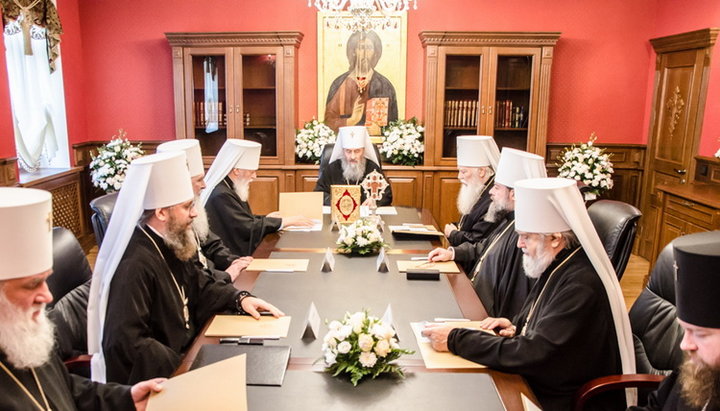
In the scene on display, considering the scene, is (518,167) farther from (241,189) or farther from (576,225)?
(241,189)

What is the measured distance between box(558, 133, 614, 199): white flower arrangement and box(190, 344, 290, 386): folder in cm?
539

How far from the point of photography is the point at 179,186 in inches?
106

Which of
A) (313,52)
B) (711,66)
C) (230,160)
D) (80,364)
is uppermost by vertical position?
(313,52)

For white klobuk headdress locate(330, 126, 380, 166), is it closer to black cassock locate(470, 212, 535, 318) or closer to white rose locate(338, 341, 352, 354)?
black cassock locate(470, 212, 535, 318)

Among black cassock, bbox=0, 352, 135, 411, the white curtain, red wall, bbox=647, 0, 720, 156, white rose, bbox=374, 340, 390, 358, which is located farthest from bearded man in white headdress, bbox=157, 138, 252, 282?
red wall, bbox=647, 0, 720, 156

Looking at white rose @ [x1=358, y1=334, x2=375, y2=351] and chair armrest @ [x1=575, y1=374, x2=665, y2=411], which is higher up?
white rose @ [x1=358, y1=334, x2=375, y2=351]

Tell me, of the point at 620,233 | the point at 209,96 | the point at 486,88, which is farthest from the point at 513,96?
the point at 620,233

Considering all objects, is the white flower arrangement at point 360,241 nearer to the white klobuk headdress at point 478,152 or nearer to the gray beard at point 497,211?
the gray beard at point 497,211

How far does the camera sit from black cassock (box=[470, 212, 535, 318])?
3.37 meters

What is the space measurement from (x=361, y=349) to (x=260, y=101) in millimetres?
5702

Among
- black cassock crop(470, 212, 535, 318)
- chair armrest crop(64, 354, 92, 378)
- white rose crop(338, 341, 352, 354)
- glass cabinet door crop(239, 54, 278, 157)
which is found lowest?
chair armrest crop(64, 354, 92, 378)

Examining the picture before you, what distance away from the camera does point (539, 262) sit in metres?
2.59

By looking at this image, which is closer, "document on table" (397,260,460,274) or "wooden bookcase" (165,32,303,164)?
"document on table" (397,260,460,274)

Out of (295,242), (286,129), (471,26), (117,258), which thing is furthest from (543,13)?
(117,258)
